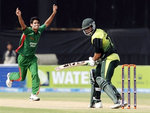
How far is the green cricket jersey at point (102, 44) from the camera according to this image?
12.8 meters

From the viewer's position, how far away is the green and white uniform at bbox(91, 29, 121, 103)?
42.1 ft

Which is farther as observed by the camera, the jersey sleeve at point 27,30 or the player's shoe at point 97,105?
the jersey sleeve at point 27,30

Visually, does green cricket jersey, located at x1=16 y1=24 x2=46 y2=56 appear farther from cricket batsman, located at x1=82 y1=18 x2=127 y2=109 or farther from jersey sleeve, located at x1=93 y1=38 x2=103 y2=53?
jersey sleeve, located at x1=93 y1=38 x2=103 y2=53

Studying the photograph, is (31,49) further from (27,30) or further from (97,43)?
(97,43)

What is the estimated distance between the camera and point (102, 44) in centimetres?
1288

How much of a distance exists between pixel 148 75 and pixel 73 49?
324 cm

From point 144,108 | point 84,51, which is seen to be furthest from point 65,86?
point 144,108

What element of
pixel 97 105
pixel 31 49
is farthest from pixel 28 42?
pixel 97 105

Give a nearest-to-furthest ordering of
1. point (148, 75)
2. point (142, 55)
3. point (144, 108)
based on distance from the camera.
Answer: point (144, 108), point (148, 75), point (142, 55)

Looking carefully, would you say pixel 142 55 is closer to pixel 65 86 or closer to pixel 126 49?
pixel 126 49

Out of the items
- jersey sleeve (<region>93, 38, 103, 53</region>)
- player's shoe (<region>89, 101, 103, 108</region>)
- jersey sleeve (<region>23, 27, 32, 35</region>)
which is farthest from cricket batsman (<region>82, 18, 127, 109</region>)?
jersey sleeve (<region>23, 27, 32, 35</region>)

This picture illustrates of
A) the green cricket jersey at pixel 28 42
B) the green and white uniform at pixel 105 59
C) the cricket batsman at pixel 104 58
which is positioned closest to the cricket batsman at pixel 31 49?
the green cricket jersey at pixel 28 42

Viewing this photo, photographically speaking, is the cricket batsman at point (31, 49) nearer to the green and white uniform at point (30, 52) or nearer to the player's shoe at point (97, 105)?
the green and white uniform at point (30, 52)

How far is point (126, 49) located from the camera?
22.2 metres
